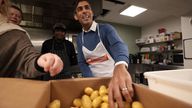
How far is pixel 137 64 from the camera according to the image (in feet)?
17.2

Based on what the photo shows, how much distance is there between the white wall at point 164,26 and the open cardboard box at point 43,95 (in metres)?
4.15

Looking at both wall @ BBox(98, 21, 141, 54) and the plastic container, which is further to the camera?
wall @ BBox(98, 21, 141, 54)

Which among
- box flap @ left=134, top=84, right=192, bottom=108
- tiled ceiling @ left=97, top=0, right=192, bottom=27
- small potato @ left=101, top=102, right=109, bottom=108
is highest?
tiled ceiling @ left=97, top=0, right=192, bottom=27

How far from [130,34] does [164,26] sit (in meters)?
1.14

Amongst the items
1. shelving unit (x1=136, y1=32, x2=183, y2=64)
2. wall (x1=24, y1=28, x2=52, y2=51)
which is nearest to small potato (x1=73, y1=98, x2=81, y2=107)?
wall (x1=24, y1=28, x2=52, y2=51)

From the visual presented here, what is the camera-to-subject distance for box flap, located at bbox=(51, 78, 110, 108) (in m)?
0.62

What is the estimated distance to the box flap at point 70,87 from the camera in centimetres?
62

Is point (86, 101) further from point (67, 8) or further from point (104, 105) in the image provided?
point (67, 8)

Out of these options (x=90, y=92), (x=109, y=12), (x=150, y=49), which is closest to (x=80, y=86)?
(x=90, y=92)

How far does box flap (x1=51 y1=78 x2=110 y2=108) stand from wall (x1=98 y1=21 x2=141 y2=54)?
454 centimetres

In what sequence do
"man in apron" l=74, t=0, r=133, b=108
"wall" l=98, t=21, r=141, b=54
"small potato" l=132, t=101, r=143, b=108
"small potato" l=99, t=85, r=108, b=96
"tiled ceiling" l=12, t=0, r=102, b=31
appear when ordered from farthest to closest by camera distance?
1. "wall" l=98, t=21, r=141, b=54
2. "tiled ceiling" l=12, t=0, r=102, b=31
3. "man in apron" l=74, t=0, r=133, b=108
4. "small potato" l=99, t=85, r=108, b=96
5. "small potato" l=132, t=101, r=143, b=108

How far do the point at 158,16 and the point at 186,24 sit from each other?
1320mm

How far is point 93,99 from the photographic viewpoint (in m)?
0.64

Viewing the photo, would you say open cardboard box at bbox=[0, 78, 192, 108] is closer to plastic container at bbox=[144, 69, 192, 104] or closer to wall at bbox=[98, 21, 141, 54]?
plastic container at bbox=[144, 69, 192, 104]
